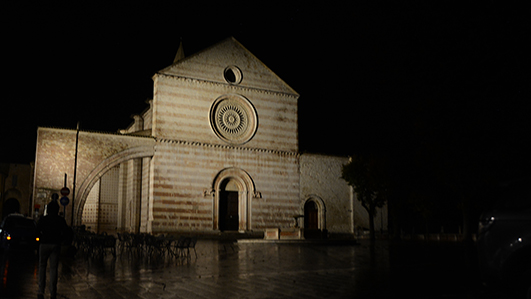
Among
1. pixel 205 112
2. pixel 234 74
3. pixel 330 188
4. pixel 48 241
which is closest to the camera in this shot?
pixel 48 241

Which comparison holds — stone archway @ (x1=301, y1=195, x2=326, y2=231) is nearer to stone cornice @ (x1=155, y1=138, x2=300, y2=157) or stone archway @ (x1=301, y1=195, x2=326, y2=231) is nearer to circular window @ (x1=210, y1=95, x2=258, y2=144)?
stone cornice @ (x1=155, y1=138, x2=300, y2=157)

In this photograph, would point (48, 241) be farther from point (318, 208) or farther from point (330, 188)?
point (330, 188)

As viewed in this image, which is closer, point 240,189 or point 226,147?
point 226,147

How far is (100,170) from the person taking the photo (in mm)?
24781

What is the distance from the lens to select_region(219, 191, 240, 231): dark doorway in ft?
92.3

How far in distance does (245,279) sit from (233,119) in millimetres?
20514

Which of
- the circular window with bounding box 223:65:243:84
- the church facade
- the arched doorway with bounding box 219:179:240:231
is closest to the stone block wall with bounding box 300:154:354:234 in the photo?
the church facade

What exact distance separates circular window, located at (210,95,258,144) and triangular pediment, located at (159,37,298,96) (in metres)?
1.18

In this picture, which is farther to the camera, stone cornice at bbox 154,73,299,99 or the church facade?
stone cornice at bbox 154,73,299,99

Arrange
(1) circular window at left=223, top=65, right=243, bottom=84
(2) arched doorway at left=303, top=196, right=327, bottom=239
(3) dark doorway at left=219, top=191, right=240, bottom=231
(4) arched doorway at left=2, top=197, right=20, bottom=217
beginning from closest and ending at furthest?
(3) dark doorway at left=219, top=191, right=240, bottom=231
(1) circular window at left=223, top=65, right=243, bottom=84
(2) arched doorway at left=303, top=196, right=327, bottom=239
(4) arched doorway at left=2, top=197, right=20, bottom=217

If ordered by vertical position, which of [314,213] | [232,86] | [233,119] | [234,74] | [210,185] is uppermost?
[234,74]

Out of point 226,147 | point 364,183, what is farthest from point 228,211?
point 364,183

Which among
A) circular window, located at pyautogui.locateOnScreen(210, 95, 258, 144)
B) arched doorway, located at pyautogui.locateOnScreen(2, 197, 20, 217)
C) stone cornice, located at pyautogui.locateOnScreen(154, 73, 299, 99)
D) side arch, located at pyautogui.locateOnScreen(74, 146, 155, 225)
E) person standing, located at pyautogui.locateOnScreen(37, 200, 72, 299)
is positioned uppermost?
stone cornice, located at pyautogui.locateOnScreen(154, 73, 299, 99)

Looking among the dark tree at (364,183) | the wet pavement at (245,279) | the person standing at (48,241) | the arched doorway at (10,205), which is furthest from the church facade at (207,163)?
the person standing at (48,241)
